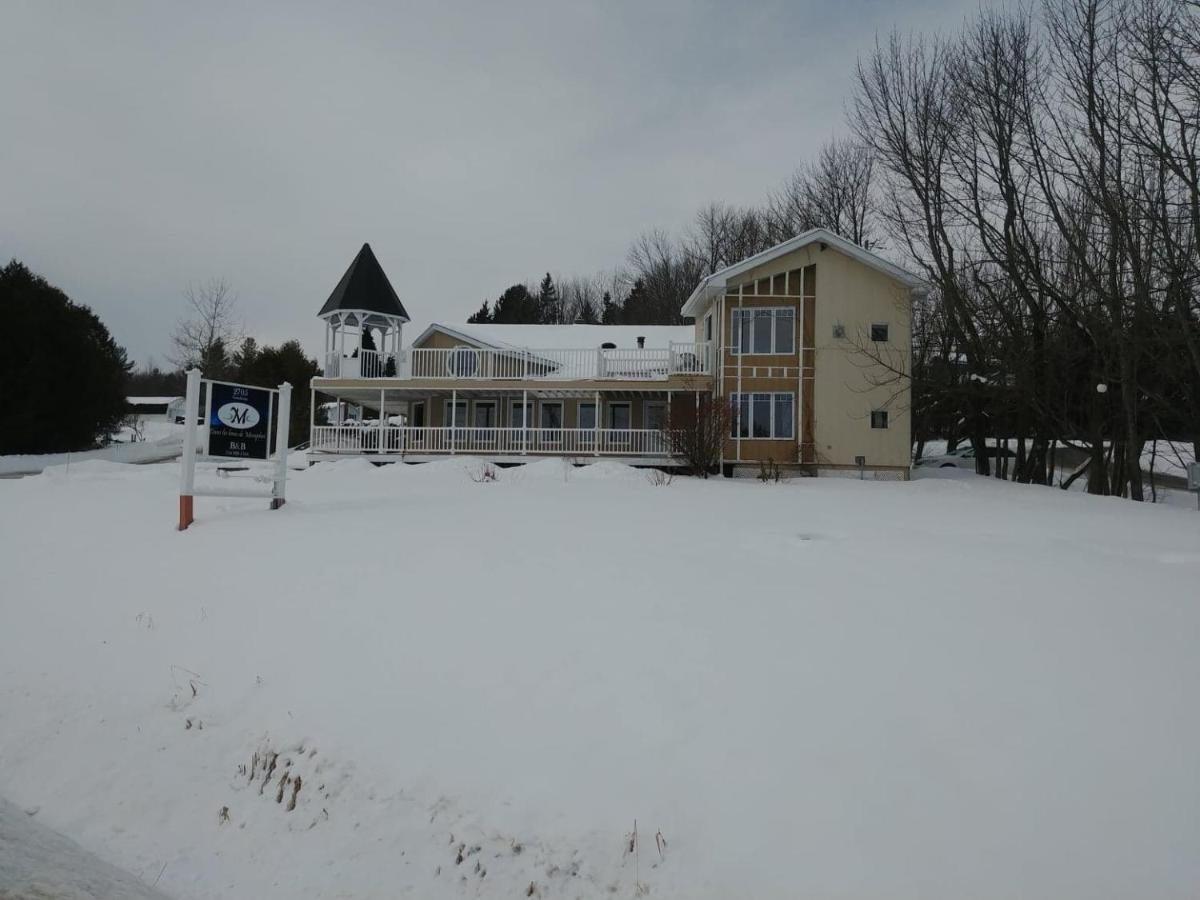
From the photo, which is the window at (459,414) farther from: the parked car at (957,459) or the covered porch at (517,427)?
the parked car at (957,459)

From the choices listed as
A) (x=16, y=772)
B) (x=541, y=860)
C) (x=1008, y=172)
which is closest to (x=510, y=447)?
(x=1008, y=172)

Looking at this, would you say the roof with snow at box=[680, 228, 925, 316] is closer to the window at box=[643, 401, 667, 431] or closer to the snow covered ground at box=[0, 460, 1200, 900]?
the window at box=[643, 401, 667, 431]

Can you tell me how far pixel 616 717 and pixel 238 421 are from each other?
30.1 feet

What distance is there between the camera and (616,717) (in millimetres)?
5008

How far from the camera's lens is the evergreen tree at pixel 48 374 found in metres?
29.2

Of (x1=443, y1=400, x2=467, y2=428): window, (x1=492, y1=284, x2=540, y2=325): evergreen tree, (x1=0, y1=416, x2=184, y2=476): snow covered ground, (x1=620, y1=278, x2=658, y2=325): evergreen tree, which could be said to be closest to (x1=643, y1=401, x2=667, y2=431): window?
(x1=443, y1=400, x2=467, y2=428): window

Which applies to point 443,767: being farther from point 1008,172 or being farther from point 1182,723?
point 1008,172

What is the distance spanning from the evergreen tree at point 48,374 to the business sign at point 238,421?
2368 centimetres

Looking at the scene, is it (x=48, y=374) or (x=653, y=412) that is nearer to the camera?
(x=653, y=412)

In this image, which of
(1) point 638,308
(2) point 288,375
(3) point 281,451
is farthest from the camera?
(1) point 638,308

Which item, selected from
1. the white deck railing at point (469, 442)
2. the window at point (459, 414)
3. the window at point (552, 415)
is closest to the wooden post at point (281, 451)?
the white deck railing at point (469, 442)

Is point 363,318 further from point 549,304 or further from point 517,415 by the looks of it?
point 549,304

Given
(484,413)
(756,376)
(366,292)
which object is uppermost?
(366,292)

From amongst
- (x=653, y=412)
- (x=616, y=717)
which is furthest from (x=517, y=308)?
(x=616, y=717)
